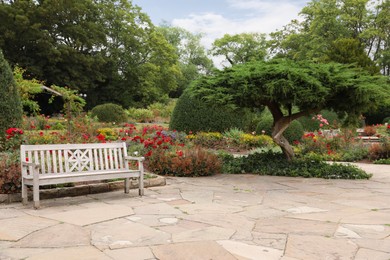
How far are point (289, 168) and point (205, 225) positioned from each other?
4.41 m

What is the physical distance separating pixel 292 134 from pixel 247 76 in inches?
287

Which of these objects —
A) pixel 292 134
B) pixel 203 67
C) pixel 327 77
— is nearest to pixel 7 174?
pixel 327 77

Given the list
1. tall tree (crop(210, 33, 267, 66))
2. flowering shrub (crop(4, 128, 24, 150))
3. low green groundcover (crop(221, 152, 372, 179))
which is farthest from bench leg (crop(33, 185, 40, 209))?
tall tree (crop(210, 33, 267, 66))

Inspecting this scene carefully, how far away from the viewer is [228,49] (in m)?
51.9

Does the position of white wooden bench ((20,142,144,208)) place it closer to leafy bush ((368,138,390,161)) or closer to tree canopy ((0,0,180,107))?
leafy bush ((368,138,390,161))

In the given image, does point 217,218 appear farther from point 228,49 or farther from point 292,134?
point 228,49

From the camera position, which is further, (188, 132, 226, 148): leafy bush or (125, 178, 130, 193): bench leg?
(188, 132, 226, 148): leafy bush

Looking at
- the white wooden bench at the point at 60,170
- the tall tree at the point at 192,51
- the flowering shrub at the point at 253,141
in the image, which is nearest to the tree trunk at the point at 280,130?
the white wooden bench at the point at 60,170

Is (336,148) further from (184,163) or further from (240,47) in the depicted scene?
(240,47)

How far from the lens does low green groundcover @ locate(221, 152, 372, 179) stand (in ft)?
25.7

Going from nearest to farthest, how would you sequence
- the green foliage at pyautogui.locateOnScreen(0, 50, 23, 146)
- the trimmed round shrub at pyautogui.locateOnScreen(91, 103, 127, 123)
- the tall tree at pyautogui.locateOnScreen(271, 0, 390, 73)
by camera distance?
the green foliage at pyautogui.locateOnScreen(0, 50, 23, 146), the trimmed round shrub at pyautogui.locateOnScreen(91, 103, 127, 123), the tall tree at pyautogui.locateOnScreen(271, 0, 390, 73)

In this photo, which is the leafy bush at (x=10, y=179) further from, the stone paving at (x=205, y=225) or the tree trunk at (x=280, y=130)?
the tree trunk at (x=280, y=130)

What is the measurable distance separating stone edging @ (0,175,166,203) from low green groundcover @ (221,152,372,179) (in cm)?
228

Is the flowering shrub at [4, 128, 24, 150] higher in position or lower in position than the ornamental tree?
lower
